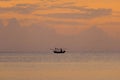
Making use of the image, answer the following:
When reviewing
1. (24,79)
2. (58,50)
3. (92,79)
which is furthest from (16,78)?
(58,50)

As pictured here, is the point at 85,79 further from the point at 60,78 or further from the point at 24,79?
the point at 24,79

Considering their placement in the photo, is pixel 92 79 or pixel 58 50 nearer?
pixel 92 79

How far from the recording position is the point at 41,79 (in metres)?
44.6

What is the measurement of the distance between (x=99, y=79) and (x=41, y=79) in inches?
216

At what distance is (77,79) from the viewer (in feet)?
144

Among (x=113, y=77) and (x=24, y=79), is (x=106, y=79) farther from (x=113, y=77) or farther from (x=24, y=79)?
(x=24, y=79)

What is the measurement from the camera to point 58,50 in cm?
13638

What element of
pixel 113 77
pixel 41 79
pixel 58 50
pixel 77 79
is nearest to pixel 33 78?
pixel 41 79

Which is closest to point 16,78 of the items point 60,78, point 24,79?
point 24,79

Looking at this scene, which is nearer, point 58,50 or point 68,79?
point 68,79

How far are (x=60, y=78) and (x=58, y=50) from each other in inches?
3606

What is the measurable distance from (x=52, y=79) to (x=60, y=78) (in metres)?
1.15

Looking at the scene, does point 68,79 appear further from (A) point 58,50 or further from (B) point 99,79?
(A) point 58,50

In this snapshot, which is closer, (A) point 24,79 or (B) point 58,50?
(A) point 24,79
